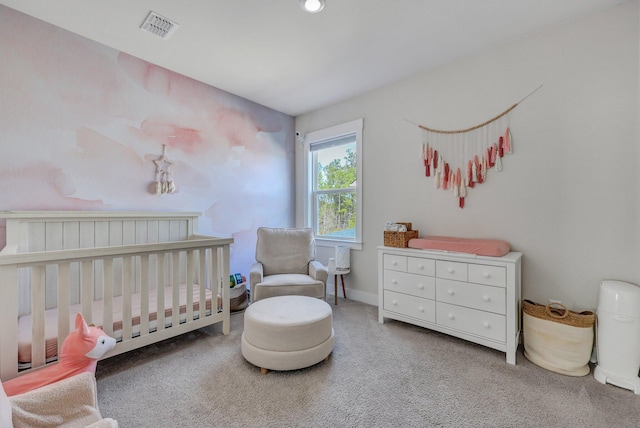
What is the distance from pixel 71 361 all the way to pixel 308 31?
257 centimetres

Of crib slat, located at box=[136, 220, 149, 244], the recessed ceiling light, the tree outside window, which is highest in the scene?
the recessed ceiling light

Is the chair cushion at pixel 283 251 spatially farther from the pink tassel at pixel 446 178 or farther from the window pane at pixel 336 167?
the pink tassel at pixel 446 178

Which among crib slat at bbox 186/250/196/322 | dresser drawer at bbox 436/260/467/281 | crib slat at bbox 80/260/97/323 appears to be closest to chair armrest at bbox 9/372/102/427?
crib slat at bbox 80/260/97/323

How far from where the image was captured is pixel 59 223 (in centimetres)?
211

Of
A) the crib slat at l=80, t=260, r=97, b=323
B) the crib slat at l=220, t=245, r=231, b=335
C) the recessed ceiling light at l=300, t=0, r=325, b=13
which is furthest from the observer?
the crib slat at l=220, t=245, r=231, b=335

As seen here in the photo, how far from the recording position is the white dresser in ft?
6.32

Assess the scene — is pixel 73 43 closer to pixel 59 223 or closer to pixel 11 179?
pixel 11 179

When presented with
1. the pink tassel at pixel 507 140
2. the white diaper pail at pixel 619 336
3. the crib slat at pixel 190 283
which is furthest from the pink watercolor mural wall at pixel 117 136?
the white diaper pail at pixel 619 336

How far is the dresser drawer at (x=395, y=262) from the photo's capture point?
2.44 meters

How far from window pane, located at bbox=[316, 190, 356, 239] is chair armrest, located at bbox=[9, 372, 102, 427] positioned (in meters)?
2.72

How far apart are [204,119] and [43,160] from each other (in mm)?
1396

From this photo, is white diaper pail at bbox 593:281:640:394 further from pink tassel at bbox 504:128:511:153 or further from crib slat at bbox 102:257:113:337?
crib slat at bbox 102:257:113:337

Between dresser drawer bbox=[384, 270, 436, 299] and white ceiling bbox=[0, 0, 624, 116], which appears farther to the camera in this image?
dresser drawer bbox=[384, 270, 436, 299]

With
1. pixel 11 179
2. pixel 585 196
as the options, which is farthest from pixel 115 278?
pixel 585 196
